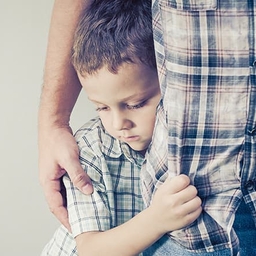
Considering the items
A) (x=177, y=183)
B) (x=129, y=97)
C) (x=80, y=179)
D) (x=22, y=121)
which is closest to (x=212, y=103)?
(x=177, y=183)

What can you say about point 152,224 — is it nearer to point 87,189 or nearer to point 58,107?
point 87,189

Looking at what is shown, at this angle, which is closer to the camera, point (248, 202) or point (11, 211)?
point (248, 202)

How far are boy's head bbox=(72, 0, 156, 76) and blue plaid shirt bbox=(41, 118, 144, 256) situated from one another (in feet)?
0.51

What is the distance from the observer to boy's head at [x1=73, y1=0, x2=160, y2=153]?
112 cm

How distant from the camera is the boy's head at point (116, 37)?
1.12 m

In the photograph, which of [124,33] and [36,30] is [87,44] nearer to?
[124,33]

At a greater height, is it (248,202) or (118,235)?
(248,202)

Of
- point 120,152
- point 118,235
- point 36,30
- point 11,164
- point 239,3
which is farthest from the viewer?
point 11,164

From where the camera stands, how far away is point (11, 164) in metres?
1.81

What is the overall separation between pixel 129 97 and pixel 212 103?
25cm

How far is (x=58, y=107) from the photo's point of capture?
1.32 m

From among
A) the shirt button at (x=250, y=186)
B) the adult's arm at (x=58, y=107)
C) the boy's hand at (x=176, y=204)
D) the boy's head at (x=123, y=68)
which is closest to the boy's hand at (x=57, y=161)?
the adult's arm at (x=58, y=107)

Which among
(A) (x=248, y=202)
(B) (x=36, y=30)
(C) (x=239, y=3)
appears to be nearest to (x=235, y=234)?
(A) (x=248, y=202)

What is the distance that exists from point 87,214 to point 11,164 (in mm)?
678
